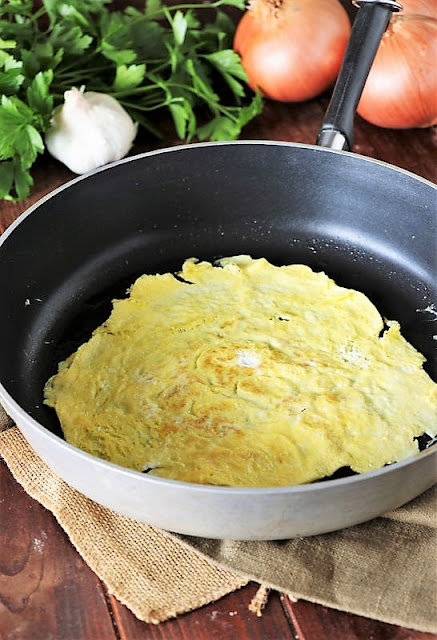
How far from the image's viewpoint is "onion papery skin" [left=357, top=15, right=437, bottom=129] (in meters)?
1.69

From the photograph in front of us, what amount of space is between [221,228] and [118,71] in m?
0.43

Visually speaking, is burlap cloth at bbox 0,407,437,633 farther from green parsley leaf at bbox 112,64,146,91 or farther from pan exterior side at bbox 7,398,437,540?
green parsley leaf at bbox 112,64,146,91

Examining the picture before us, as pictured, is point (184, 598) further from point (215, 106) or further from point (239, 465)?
point (215, 106)

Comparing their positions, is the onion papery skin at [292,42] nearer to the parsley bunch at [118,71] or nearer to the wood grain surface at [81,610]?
the parsley bunch at [118,71]

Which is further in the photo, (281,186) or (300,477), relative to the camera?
(281,186)

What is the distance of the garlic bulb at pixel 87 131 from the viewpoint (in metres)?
1.62

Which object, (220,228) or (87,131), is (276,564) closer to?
(220,228)

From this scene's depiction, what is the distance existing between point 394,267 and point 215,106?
54 cm

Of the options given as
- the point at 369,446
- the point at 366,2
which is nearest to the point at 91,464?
the point at 369,446

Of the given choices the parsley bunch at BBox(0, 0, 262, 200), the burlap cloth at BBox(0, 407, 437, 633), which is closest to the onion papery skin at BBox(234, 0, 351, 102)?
the parsley bunch at BBox(0, 0, 262, 200)

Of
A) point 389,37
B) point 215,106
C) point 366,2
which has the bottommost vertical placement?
point 215,106

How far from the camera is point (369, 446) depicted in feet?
3.72

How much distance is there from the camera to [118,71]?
171 centimetres

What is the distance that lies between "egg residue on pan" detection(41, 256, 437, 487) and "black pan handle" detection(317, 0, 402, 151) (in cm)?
26
